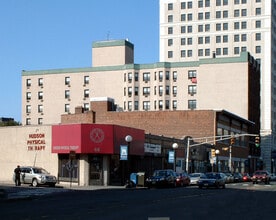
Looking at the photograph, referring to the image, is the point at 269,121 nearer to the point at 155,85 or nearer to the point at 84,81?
the point at 155,85

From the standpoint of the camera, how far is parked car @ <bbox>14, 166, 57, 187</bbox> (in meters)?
49.4

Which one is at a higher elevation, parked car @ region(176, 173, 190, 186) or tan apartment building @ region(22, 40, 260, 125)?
tan apartment building @ region(22, 40, 260, 125)

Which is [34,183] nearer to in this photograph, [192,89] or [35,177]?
[35,177]

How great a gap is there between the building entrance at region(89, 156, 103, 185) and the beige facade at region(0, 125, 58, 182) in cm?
379

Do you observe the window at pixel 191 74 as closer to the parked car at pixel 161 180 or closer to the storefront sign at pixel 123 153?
the parked car at pixel 161 180

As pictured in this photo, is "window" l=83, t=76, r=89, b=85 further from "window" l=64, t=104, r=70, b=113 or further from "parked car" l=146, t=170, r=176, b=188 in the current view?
"parked car" l=146, t=170, r=176, b=188

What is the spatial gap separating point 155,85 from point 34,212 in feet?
329

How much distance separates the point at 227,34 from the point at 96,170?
89.6 m

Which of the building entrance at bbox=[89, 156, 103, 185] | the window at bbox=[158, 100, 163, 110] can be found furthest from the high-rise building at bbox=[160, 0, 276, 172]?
the building entrance at bbox=[89, 156, 103, 185]

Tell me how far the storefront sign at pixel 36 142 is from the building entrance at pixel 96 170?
533cm

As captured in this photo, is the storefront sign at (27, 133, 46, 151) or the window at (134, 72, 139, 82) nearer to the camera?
the storefront sign at (27, 133, 46, 151)

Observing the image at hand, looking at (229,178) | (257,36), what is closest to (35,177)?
(229,178)

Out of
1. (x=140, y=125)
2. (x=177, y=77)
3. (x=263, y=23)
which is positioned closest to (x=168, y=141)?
(x=140, y=125)

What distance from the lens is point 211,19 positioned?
460 ft
